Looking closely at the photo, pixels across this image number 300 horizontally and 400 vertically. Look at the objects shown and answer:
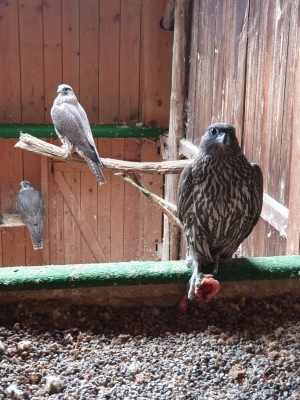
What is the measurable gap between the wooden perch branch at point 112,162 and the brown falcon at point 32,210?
0.97m

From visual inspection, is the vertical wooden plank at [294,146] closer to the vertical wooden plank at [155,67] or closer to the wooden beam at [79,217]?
the vertical wooden plank at [155,67]

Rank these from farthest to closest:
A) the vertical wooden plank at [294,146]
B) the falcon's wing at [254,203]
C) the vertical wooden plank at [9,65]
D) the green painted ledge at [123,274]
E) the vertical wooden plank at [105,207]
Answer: the vertical wooden plank at [105,207] < the vertical wooden plank at [9,65] < the vertical wooden plank at [294,146] < the falcon's wing at [254,203] < the green painted ledge at [123,274]

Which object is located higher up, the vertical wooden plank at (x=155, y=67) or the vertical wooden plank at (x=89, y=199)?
the vertical wooden plank at (x=155, y=67)

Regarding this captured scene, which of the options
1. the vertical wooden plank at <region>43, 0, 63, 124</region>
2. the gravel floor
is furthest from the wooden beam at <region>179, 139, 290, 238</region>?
the vertical wooden plank at <region>43, 0, 63, 124</region>

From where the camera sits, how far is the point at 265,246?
2764mm

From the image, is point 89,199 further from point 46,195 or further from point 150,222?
point 150,222

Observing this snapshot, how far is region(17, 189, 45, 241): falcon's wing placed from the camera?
183 inches

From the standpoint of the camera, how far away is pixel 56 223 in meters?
5.14

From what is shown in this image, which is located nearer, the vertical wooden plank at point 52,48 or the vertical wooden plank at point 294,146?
the vertical wooden plank at point 294,146

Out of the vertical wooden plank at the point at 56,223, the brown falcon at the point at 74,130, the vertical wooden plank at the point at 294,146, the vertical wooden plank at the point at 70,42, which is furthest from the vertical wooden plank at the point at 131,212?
the vertical wooden plank at the point at 294,146

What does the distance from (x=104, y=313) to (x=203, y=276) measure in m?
0.35

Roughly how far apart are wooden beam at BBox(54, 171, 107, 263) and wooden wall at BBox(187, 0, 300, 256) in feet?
5.60

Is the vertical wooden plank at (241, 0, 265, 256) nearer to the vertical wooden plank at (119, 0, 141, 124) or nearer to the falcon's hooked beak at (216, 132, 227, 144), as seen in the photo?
the falcon's hooked beak at (216, 132, 227, 144)

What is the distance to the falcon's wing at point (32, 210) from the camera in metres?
4.66
